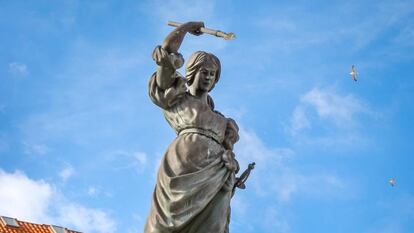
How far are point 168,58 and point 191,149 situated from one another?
4.17ft

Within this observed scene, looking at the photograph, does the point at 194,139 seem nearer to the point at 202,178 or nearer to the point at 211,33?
the point at 202,178

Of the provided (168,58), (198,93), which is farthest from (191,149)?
(168,58)

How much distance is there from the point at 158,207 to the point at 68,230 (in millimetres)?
29813

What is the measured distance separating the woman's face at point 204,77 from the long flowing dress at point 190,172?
0.90 feet

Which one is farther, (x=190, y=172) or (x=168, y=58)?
(x=168, y=58)

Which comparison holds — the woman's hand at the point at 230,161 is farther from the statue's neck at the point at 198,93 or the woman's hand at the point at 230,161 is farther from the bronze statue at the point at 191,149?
the statue's neck at the point at 198,93

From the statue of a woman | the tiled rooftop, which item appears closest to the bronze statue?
the statue of a woman

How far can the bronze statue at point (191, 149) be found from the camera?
10086 mm

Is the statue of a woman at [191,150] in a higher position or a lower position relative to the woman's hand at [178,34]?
lower

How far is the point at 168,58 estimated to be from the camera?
35.1 feet

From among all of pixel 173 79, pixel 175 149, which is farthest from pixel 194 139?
pixel 173 79

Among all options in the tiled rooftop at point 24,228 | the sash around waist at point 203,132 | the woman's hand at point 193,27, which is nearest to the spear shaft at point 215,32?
the woman's hand at point 193,27

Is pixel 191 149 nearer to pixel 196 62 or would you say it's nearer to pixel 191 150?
pixel 191 150

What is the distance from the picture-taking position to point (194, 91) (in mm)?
11281
